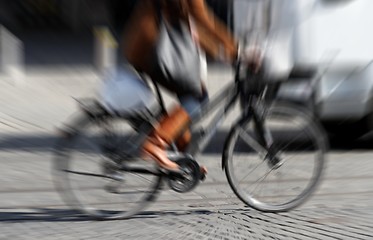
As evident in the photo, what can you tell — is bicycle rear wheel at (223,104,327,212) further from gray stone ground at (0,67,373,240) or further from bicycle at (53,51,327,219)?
gray stone ground at (0,67,373,240)

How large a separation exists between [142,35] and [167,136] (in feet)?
2.39

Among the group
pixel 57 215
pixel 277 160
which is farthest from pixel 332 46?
pixel 57 215

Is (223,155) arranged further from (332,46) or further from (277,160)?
(332,46)

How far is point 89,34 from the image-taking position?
63.6 ft

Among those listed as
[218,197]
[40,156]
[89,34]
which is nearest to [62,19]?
[89,34]

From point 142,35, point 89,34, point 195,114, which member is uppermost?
point 89,34

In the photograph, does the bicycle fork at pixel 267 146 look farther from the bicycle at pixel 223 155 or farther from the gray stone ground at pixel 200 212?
the gray stone ground at pixel 200 212

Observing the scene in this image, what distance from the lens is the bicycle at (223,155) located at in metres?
4.83

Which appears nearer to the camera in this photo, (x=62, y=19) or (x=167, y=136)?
(x=167, y=136)

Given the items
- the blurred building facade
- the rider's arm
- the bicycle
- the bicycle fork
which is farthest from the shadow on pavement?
the blurred building facade

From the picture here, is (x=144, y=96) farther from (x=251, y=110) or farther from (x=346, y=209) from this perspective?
(x=346, y=209)

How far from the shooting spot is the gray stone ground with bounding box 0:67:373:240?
4664 millimetres

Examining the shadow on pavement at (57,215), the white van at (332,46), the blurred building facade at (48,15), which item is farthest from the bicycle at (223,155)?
the blurred building facade at (48,15)

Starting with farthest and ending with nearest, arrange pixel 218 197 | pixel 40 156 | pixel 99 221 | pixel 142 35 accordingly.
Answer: pixel 40 156, pixel 218 197, pixel 99 221, pixel 142 35
